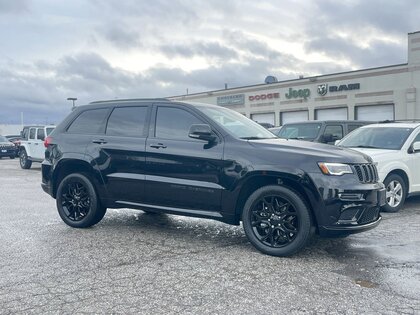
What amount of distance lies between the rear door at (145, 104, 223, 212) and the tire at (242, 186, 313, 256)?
48 cm

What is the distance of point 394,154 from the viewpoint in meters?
7.95

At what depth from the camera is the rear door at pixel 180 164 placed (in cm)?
534

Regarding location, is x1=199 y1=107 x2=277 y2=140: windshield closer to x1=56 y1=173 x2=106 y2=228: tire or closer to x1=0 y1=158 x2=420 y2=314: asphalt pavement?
x1=0 y1=158 x2=420 y2=314: asphalt pavement

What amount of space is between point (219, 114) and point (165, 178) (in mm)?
1155

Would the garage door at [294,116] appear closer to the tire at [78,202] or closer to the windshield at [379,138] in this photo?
the windshield at [379,138]

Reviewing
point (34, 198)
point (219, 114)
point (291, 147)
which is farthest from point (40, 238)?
point (34, 198)

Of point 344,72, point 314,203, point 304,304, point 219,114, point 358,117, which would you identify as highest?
point 344,72

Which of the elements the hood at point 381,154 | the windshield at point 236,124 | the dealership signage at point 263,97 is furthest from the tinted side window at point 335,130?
the dealership signage at point 263,97

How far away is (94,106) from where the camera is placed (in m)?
6.66

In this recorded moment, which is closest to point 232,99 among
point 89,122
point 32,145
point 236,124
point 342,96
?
point 342,96

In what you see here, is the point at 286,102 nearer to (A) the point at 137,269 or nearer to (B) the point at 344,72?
(B) the point at 344,72

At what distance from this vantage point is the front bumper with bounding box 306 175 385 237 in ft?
15.6

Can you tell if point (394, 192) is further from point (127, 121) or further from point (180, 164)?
point (127, 121)

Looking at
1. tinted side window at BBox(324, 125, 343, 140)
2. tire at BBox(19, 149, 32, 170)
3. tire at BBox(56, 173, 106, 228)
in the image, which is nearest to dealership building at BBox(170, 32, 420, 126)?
tinted side window at BBox(324, 125, 343, 140)
